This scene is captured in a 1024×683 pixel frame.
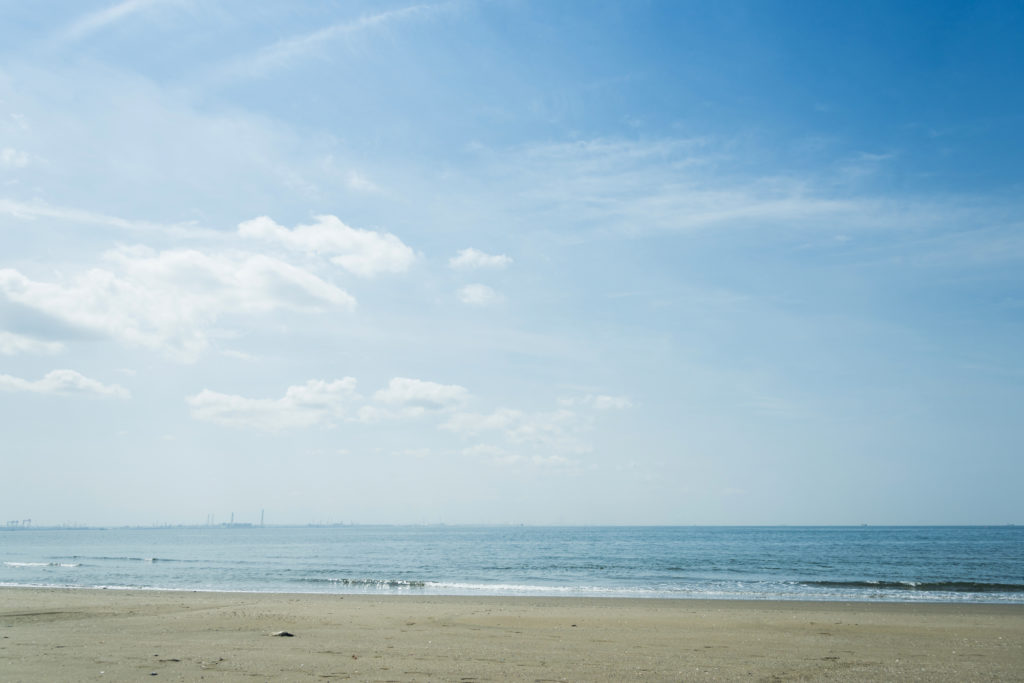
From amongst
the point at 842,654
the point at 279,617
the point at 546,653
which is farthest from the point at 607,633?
the point at 279,617

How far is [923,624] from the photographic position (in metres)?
17.6

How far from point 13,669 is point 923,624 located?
21024mm

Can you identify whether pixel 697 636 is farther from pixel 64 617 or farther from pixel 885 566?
pixel 885 566

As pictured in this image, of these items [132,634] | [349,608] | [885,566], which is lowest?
[885,566]

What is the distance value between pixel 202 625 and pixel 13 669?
19.5 ft

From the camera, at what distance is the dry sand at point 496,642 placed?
9.59 metres

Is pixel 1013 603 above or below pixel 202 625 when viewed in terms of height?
below

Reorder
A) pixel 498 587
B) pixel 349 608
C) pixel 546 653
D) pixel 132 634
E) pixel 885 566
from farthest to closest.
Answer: pixel 885 566 → pixel 498 587 → pixel 349 608 → pixel 132 634 → pixel 546 653

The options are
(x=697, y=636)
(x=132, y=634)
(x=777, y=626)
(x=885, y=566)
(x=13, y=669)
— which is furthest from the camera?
(x=885, y=566)

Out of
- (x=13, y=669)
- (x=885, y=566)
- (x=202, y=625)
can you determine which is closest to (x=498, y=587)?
(x=202, y=625)

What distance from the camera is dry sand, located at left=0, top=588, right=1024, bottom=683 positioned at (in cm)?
959

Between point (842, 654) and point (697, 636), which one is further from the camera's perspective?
point (697, 636)

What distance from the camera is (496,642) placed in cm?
1271

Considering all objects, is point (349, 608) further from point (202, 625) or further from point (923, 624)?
point (923, 624)
